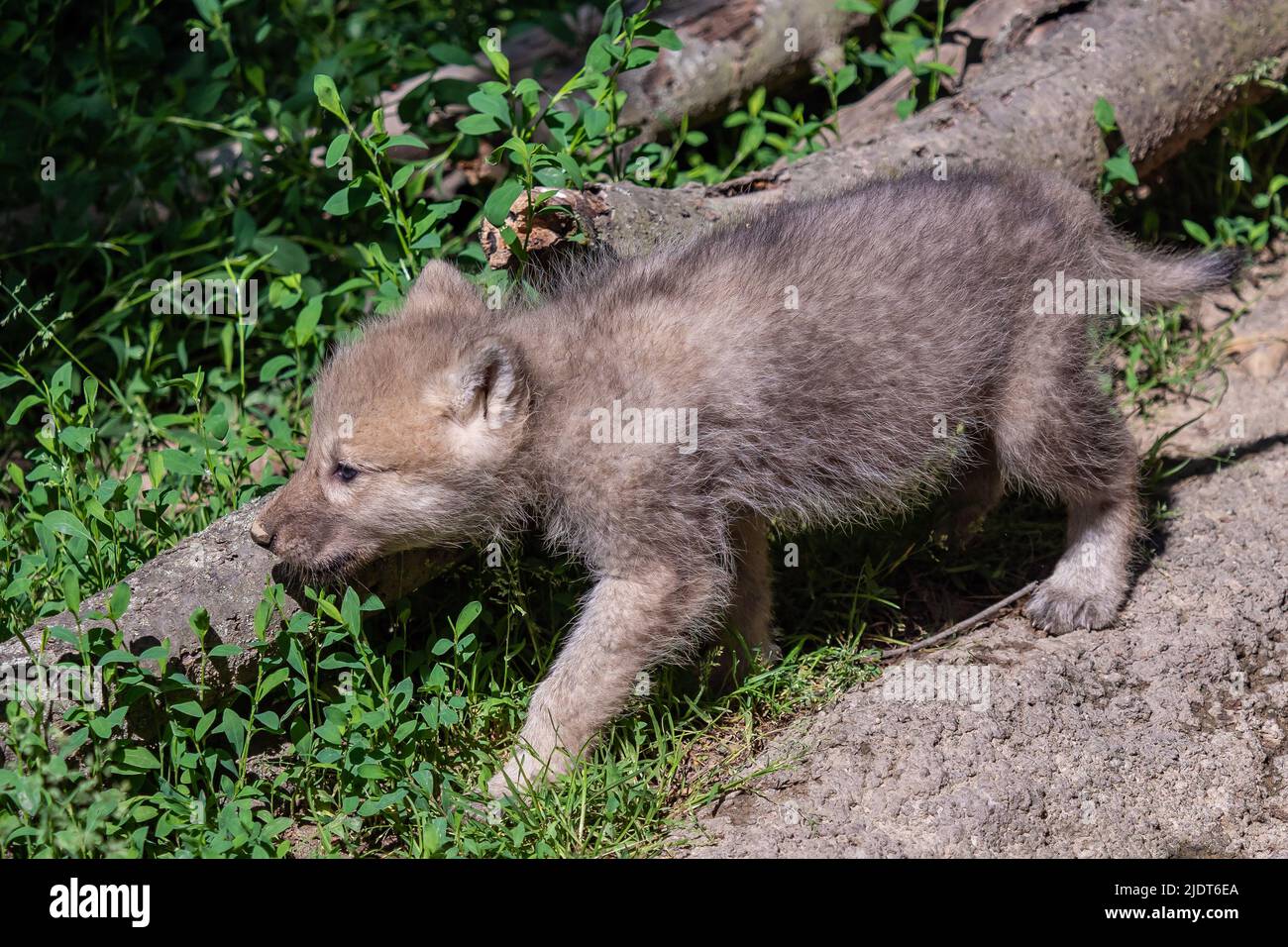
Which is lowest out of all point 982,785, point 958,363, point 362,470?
point 982,785

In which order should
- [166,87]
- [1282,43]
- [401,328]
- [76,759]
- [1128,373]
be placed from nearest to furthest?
[76,759], [401,328], [1128,373], [1282,43], [166,87]

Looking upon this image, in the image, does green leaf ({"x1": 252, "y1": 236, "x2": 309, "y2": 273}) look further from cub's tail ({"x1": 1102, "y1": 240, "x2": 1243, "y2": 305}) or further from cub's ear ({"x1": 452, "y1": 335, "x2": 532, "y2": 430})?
cub's tail ({"x1": 1102, "y1": 240, "x2": 1243, "y2": 305})

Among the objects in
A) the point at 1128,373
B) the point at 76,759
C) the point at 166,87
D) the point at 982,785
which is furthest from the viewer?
the point at 166,87

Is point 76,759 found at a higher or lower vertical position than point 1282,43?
lower

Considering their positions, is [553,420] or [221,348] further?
[221,348]

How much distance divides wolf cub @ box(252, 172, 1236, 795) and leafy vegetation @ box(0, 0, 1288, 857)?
27cm

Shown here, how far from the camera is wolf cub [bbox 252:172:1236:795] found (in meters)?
3.79

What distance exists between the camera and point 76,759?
3504mm

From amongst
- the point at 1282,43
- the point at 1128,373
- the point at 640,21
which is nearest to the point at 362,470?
the point at 640,21

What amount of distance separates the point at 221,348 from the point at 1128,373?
3.83 m

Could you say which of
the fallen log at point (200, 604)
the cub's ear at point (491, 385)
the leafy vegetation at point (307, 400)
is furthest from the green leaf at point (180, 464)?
the cub's ear at point (491, 385)

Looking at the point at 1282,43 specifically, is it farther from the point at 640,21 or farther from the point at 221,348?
the point at 221,348

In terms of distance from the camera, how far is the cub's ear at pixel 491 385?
145 inches

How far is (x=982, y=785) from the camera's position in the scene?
373 centimetres
